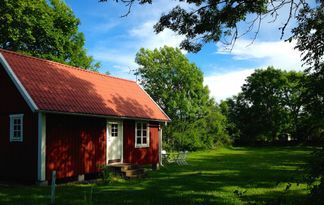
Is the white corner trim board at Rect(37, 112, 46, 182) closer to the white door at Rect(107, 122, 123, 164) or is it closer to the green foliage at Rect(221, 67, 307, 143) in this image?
the white door at Rect(107, 122, 123, 164)

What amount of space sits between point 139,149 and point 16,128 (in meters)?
7.40

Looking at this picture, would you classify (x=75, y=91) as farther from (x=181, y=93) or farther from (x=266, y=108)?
(x=266, y=108)

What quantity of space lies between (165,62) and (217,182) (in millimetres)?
31109

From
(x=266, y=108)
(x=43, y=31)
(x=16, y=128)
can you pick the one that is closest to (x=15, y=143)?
(x=16, y=128)

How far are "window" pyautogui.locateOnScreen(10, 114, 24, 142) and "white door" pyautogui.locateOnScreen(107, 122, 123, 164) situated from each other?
452 centimetres

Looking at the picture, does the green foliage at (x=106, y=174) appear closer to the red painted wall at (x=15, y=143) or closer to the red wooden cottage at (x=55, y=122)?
the red wooden cottage at (x=55, y=122)

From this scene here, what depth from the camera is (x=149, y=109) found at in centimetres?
2372

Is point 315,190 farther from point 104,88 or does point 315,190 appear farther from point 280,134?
point 280,134

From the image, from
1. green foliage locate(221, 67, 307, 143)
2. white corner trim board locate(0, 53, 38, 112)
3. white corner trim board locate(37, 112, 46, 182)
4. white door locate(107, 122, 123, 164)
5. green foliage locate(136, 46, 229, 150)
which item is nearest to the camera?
white corner trim board locate(0, 53, 38, 112)

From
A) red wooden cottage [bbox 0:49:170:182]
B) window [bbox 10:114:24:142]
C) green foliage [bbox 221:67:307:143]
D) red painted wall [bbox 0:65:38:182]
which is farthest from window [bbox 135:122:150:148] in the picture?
green foliage [bbox 221:67:307:143]

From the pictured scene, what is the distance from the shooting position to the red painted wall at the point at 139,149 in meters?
20.8

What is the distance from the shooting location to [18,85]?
51.6 ft

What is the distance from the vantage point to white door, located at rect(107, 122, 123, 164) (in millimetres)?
19548

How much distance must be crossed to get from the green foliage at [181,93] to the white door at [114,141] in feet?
74.2
